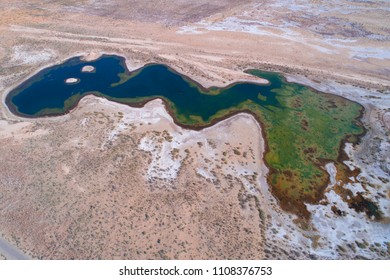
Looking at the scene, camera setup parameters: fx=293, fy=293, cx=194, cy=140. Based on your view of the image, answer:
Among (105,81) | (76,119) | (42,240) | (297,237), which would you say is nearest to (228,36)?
(105,81)

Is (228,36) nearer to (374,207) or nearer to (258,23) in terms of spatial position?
(258,23)

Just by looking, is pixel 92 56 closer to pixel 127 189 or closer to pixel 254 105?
pixel 254 105

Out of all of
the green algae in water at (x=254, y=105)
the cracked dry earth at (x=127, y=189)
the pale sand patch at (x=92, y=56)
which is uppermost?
the pale sand patch at (x=92, y=56)

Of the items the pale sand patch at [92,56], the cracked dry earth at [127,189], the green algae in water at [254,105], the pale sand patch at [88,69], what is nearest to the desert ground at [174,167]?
the cracked dry earth at [127,189]

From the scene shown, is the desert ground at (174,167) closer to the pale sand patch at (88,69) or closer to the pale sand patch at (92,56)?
the pale sand patch at (92,56)

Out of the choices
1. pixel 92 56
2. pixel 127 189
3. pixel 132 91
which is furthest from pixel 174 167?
pixel 92 56
